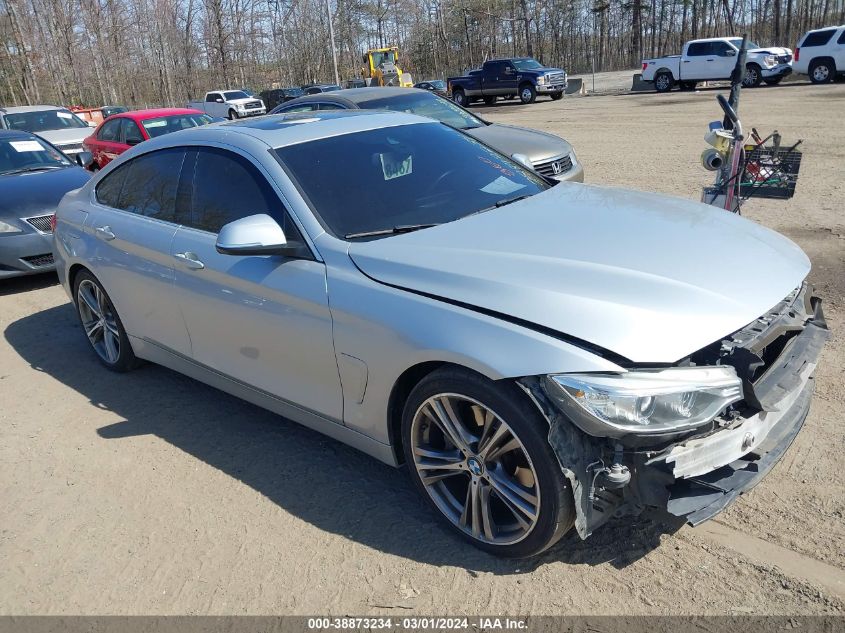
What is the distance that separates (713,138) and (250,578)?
435cm

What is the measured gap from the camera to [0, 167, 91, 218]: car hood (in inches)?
310

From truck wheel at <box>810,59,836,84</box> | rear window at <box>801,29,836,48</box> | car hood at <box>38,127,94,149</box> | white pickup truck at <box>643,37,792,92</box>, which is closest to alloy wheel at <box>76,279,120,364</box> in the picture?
car hood at <box>38,127,94,149</box>

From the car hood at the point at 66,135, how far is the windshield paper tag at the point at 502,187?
15025mm

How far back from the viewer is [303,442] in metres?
4.14

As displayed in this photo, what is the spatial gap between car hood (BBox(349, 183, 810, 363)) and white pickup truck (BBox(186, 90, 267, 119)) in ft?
102

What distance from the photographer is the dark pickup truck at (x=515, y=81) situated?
3138cm

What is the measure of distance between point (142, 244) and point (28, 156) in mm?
6231

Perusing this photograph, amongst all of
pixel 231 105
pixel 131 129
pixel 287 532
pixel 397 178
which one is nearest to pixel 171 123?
pixel 131 129

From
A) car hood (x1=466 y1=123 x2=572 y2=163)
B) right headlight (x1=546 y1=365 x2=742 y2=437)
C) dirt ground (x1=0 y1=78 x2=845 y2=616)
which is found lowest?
dirt ground (x1=0 y1=78 x2=845 y2=616)

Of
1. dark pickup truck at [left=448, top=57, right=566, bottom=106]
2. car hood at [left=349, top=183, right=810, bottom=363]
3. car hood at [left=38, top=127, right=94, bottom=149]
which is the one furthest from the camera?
dark pickup truck at [left=448, top=57, right=566, bottom=106]

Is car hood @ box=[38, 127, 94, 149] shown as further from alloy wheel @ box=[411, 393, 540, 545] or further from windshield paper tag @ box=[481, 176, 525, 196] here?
alloy wheel @ box=[411, 393, 540, 545]

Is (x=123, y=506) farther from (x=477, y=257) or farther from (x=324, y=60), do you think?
(x=324, y=60)

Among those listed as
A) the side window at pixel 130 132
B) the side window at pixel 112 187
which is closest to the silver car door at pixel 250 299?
the side window at pixel 112 187

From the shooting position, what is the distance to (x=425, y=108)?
31.8ft
